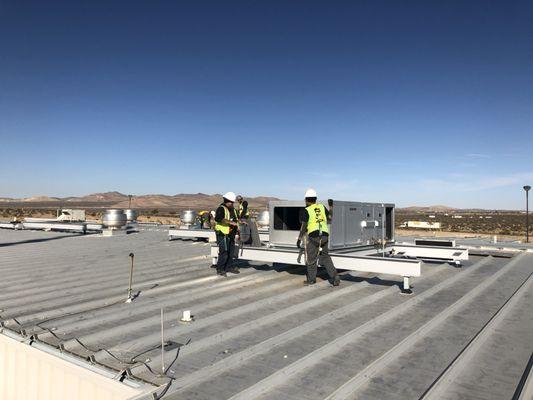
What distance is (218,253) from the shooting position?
8.91m

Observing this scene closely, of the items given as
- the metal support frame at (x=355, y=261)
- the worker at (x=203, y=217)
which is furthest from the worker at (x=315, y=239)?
the worker at (x=203, y=217)

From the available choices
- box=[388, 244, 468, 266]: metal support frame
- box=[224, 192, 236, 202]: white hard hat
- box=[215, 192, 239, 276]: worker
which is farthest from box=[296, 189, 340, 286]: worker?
box=[388, 244, 468, 266]: metal support frame

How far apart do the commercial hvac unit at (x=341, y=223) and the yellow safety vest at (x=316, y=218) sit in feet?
2.85

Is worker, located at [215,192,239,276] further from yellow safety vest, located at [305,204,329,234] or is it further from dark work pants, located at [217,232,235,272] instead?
yellow safety vest, located at [305,204,329,234]

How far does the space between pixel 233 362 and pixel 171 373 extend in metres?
0.59

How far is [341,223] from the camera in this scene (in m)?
8.88

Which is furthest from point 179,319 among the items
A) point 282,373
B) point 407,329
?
point 407,329

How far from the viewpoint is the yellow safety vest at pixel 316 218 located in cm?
766

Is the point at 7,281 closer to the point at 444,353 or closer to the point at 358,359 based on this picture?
the point at 358,359

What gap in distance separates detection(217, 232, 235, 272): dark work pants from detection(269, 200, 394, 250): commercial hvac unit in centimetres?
120

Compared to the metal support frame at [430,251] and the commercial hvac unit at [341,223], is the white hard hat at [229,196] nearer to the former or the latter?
the commercial hvac unit at [341,223]

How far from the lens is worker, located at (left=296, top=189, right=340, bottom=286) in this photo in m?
7.58

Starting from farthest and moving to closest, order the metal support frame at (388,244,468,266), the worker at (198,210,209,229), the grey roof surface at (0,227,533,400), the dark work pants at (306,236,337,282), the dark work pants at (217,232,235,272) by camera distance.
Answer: the worker at (198,210,209,229) < the metal support frame at (388,244,468,266) < the dark work pants at (217,232,235,272) < the dark work pants at (306,236,337,282) < the grey roof surface at (0,227,533,400)

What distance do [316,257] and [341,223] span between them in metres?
1.52
